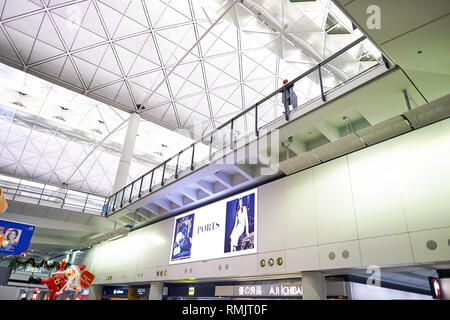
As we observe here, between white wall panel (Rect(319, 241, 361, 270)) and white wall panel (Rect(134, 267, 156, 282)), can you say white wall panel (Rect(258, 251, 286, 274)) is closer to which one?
white wall panel (Rect(319, 241, 361, 270))

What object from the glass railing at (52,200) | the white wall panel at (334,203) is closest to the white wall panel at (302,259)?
the white wall panel at (334,203)

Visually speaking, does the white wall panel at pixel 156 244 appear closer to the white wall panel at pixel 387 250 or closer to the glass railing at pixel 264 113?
the glass railing at pixel 264 113

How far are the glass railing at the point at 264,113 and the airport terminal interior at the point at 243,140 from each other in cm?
10

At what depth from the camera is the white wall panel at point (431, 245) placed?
6438 mm

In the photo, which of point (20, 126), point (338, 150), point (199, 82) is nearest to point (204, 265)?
point (338, 150)

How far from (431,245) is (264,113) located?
7.17 metres

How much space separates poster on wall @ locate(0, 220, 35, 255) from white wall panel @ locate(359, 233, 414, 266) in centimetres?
2072

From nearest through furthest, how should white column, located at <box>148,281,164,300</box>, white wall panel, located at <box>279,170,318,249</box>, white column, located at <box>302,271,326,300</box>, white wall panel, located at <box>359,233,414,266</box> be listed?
white wall panel, located at <box>359,233,414,266</box>, white column, located at <box>302,271,326,300</box>, white wall panel, located at <box>279,170,318,249</box>, white column, located at <box>148,281,164,300</box>

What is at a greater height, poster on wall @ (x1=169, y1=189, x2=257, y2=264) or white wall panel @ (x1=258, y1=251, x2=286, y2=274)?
poster on wall @ (x1=169, y1=189, x2=257, y2=264)

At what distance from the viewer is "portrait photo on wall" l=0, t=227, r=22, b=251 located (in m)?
18.2

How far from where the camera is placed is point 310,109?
29.0 feet

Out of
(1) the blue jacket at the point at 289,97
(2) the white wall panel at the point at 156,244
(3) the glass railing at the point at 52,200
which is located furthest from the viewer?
(3) the glass railing at the point at 52,200

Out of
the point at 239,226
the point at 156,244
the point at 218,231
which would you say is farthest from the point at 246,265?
the point at 156,244

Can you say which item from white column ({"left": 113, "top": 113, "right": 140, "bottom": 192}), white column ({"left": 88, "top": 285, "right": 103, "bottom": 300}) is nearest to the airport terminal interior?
white column ({"left": 113, "top": 113, "right": 140, "bottom": 192})
